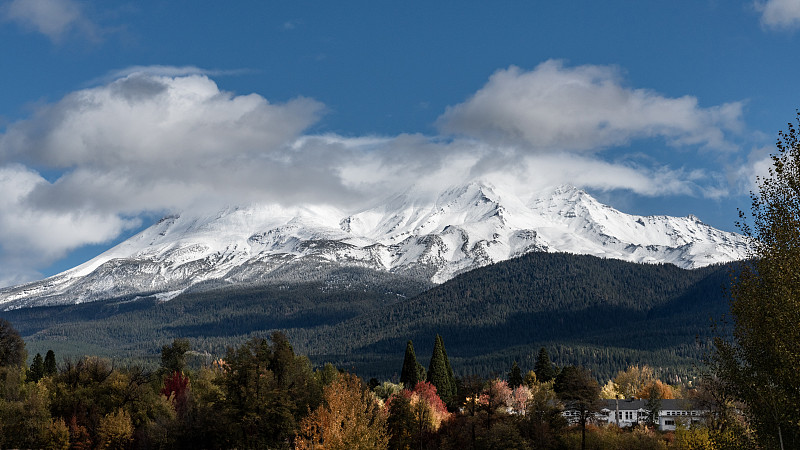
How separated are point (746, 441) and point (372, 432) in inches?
1089

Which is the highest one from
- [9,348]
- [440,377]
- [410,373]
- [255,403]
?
[9,348]

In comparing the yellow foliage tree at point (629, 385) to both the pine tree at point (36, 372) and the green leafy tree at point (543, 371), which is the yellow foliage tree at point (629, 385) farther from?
the pine tree at point (36, 372)

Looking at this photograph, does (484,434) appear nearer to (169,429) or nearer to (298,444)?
(298,444)

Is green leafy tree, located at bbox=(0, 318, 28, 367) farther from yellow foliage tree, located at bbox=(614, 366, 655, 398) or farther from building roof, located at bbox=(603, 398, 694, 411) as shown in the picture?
yellow foliage tree, located at bbox=(614, 366, 655, 398)

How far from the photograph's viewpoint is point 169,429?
8631 cm

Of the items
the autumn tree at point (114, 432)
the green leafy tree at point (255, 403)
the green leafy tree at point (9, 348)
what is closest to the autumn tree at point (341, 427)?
the green leafy tree at point (255, 403)

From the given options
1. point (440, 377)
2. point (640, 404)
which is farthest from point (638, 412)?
point (440, 377)

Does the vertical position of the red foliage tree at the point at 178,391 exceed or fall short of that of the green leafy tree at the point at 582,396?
it exceeds it

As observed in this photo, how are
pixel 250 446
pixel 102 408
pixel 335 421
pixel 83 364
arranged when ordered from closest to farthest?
pixel 335 421 → pixel 250 446 → pixel 102 408 → pixel 83 364

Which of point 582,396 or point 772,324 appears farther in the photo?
point 582,396

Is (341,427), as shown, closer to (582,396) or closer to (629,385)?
(582,396)

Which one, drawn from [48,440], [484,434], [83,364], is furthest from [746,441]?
[83,364]

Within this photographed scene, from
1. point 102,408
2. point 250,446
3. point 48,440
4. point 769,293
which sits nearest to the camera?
point 769,293

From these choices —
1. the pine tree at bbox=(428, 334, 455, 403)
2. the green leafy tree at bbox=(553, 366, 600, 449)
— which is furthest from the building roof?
the green leafy tree at bbox=(553, 366, 600, 449)
